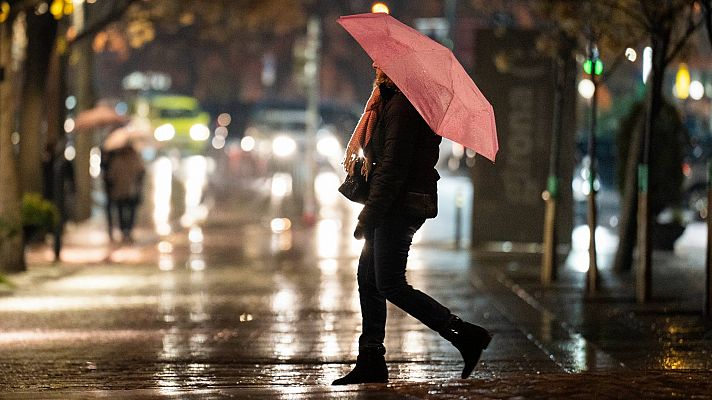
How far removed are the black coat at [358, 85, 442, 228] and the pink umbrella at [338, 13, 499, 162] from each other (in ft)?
0.54

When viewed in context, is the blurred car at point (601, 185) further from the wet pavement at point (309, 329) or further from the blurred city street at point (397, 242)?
the wet pavement at point (309, 329)

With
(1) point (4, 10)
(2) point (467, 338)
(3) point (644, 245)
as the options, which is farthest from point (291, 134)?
(2) point (467, 338)

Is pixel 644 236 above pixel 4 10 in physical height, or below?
below

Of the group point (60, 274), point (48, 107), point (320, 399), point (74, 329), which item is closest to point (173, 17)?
point (48, 107)

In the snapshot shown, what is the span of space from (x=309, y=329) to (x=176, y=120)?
52.8 meters

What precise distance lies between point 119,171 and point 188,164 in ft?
118

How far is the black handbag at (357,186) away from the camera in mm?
8289

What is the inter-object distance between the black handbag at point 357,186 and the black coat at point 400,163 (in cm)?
8

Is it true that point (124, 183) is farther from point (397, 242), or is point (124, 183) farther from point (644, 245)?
point (397, 242)

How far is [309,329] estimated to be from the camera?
12.1m

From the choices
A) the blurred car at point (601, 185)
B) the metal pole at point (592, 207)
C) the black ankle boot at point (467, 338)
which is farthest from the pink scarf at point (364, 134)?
the blurred car at point (601, 185)

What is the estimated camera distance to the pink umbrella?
26.3 ft

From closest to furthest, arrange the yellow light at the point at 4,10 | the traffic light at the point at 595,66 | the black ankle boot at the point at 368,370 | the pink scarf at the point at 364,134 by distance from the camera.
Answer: the pink scarf at the point at 364,134 < the black ankle boot at the point at 368,370 < the traffic light at the point at 595,66 < the yellow light at the point at 4,10

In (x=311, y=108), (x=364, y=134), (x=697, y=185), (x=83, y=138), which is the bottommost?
(x=697, y=185)
